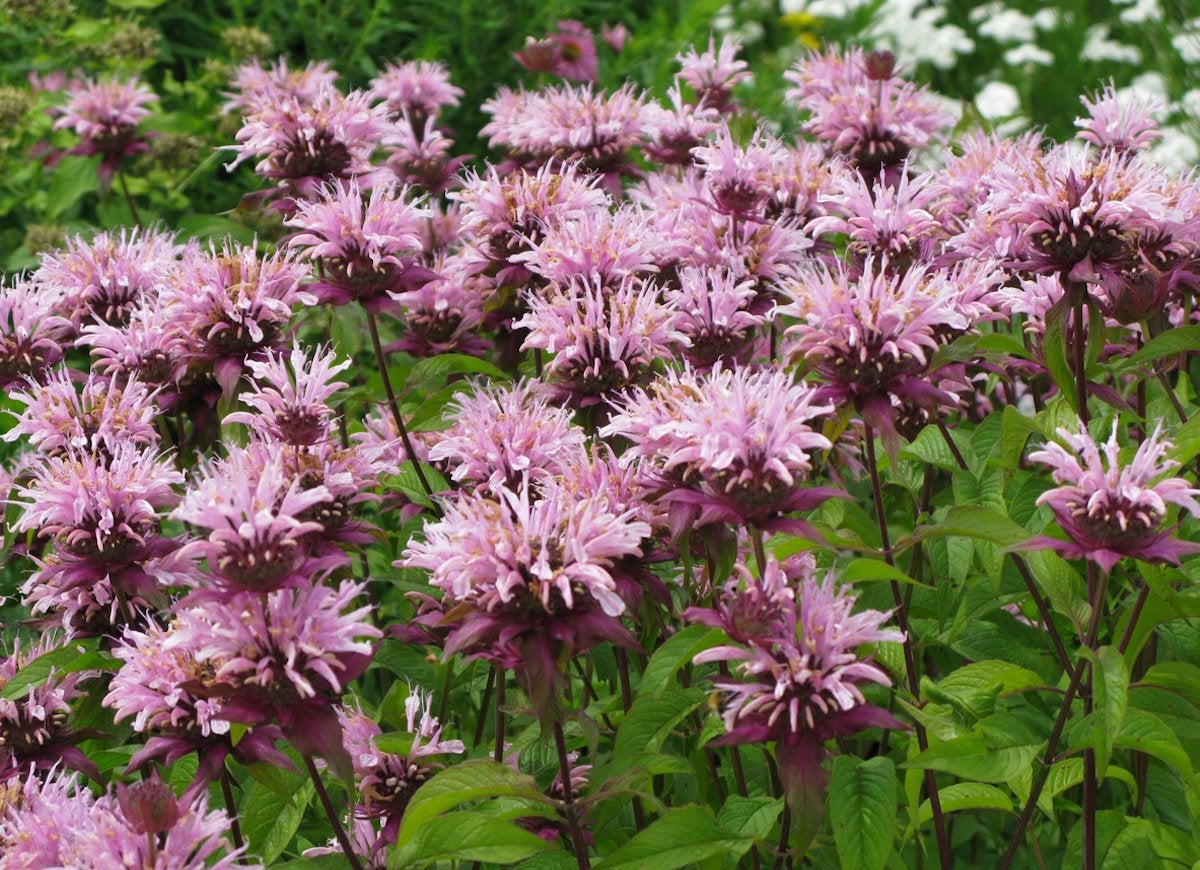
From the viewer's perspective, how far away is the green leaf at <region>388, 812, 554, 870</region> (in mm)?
1541

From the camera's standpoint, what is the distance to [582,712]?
167 cm

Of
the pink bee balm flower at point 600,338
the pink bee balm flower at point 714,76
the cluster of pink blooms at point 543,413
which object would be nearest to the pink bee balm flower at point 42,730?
the cluster of pink blooms at point 543,413

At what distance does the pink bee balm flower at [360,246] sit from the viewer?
6.75 ft

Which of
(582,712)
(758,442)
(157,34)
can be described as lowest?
(582,712)

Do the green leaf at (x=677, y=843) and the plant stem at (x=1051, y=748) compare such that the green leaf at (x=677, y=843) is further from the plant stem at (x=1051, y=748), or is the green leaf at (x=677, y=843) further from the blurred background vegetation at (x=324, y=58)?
the blurred background vegetation at (x=324, y=58)

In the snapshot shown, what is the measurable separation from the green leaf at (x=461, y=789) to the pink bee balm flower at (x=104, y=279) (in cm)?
115

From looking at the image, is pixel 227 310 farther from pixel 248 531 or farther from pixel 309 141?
pixel 248 531

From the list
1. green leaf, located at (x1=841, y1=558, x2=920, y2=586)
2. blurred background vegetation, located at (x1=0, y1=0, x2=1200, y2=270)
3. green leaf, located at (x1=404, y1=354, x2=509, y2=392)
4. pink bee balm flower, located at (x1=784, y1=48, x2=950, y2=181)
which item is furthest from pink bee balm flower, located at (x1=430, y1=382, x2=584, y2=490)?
blurred background vegetation, located at (x1=0, y1=0, x2=1200, y2=270)

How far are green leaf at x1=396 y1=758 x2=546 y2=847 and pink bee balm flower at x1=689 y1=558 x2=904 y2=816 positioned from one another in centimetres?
24

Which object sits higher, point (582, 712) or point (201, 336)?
point (201, 336)

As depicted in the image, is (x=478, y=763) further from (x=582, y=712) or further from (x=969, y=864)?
(x=969, y=864)

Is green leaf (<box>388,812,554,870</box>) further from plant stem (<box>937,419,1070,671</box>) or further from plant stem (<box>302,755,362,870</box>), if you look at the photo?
plant stem (<box>937,419,1070,671</box>)

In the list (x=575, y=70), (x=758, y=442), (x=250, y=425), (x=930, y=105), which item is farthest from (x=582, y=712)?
(x=575, y=70)

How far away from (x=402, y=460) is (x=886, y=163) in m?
1.10
